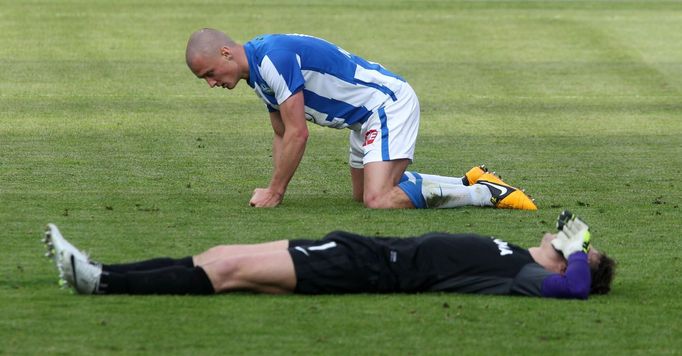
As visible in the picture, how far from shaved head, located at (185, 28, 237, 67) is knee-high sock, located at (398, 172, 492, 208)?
1801 millimetres

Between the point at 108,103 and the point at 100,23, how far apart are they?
6.88 metres

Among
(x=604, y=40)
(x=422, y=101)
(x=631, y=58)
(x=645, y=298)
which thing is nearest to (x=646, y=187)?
(x=645, y=298)

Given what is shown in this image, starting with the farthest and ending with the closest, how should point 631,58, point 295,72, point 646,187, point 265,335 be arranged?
point 631,58 < point 646,187 < point 295,72 < point 265,335

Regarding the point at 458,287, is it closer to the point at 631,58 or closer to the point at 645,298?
the point at 645,298

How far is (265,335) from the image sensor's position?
22.8 ft

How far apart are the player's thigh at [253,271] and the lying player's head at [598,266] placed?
1454 millimetres

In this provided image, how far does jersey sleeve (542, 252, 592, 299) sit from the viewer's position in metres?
7.70

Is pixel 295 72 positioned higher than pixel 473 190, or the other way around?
pixel 295 72

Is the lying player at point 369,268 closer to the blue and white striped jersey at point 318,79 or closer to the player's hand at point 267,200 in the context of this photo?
the blue and white striped jersey at point 318,79

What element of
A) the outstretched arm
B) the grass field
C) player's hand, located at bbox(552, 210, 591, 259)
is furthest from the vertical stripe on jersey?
player's hand, located at bbox(552, 210, 591, 259)

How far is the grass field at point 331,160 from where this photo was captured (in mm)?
7125

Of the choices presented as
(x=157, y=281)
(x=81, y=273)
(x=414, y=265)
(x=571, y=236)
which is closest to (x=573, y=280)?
(x=571, y=236)

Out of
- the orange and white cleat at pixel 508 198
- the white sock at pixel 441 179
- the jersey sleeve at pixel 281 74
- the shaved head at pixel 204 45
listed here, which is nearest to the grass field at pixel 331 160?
the orange and white cleat at pixel 508 198

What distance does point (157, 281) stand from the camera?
7.52m
